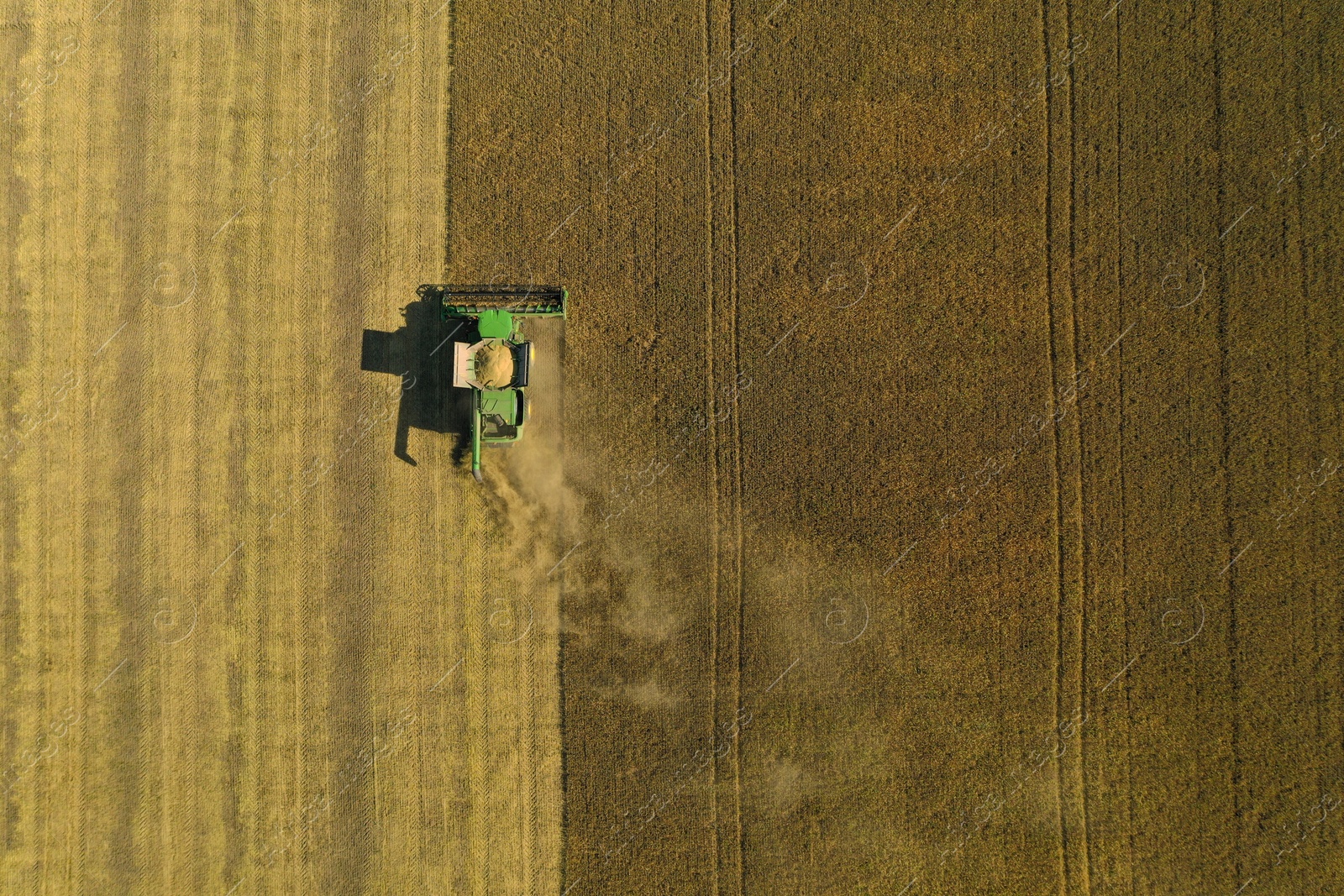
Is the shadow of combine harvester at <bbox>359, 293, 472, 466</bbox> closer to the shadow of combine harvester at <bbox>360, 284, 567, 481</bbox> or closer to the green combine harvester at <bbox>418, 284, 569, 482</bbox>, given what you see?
the shadow of combine harvester at <bbox>360, 284, 567, 481</bbox>

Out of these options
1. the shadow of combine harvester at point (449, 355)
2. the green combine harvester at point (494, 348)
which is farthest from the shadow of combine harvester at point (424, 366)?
the green combine harvester at point (494, 348)

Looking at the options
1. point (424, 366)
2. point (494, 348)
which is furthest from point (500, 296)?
point (424, 366)

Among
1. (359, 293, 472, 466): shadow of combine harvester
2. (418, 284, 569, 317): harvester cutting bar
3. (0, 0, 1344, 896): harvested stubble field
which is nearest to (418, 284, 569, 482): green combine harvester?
(418, 284, 569, 317): harvester cutting bar

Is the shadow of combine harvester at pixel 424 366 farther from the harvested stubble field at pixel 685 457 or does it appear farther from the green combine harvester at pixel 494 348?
the green combine harvester at pixel 494 348

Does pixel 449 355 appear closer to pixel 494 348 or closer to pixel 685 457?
pixel 494 348

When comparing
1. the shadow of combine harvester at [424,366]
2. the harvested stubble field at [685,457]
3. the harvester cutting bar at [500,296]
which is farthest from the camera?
the shadow of combine harvester at [424,366]

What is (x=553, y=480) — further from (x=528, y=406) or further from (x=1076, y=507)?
(x=1076, y=507)

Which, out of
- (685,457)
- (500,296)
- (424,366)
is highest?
(500,296)
